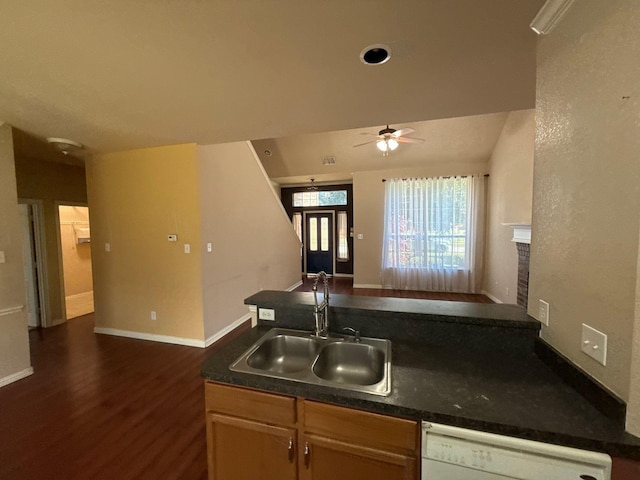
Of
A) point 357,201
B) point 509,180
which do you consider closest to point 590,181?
point 509,180

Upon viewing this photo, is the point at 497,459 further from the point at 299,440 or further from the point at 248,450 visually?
the point at 248,450

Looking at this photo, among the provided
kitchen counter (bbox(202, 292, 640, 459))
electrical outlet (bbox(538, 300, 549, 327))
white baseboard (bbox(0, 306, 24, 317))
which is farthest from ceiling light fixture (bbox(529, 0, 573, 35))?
white baseboard (bbox(0, 306, 24, 317))

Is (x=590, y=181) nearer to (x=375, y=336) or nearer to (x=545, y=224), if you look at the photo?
(x=545, y=224)

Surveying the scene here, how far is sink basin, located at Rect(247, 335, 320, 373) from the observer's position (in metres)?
1.44

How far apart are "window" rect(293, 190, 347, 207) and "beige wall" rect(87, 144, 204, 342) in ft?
15.5

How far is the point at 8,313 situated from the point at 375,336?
3.37 metres

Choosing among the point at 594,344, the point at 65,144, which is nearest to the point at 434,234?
the point at 594,344

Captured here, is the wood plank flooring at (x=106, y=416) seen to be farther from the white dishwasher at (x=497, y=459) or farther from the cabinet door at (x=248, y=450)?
the white dishwasher at (x=497, y=459)

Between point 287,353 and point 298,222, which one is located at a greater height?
point 298,222

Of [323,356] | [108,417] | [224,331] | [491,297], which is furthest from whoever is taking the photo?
[491,297]

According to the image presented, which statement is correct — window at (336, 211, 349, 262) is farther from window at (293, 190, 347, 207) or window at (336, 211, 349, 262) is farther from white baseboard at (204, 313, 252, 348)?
white baseboard at (204, 313, 252, 348)

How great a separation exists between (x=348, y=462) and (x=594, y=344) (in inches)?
38.3

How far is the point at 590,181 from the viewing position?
896 millimetres

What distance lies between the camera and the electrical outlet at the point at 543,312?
1149mm
